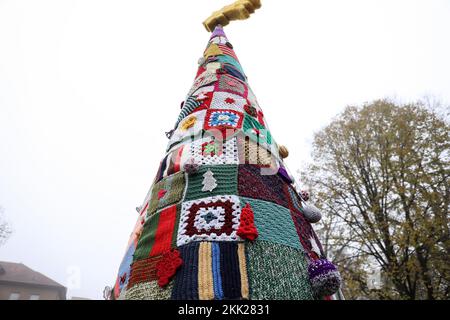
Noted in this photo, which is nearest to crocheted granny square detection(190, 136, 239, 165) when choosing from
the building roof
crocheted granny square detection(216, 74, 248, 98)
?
crocheted granny square detection(216, 74, 248, 98)

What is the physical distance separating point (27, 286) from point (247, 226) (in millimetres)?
18050

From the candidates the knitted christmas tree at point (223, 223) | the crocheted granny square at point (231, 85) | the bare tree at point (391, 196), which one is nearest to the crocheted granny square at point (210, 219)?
the knitted christmas tree at point (223, 223)

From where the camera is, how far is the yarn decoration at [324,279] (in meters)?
1.44

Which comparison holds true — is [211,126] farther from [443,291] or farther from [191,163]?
[443,291]

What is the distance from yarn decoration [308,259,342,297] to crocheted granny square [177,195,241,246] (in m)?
0.44

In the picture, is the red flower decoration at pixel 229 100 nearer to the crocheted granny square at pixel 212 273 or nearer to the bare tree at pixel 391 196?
the crocheted granny square at pixel 212 273

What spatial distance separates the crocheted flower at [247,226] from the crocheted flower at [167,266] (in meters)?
0.34

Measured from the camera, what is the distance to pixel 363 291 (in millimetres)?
6285

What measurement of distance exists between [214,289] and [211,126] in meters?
1.28

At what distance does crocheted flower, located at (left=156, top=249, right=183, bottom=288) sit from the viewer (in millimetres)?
1399

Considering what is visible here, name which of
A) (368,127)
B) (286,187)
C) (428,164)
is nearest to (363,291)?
(428,164)

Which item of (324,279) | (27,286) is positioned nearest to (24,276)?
(27,286)

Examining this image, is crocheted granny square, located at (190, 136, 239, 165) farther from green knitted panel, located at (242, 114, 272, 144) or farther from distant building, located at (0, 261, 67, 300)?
distant building, located at (0, 261, 67, 300)

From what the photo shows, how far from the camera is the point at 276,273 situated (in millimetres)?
1405
